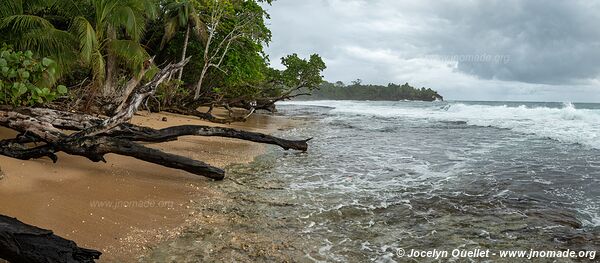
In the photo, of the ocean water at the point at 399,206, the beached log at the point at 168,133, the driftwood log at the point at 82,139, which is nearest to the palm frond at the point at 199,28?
the ocean water at the point at 399,206

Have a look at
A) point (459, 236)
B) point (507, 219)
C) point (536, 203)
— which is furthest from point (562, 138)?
point (459, 236)

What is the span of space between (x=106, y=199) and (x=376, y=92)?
114 meters

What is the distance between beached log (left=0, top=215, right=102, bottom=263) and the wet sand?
80cm

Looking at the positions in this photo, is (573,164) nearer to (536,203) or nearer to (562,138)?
(536,203)

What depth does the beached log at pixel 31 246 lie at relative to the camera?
271cm

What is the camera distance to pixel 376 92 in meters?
115

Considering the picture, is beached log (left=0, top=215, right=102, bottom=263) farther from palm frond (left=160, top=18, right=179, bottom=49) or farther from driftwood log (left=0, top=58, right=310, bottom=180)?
palm frond (left=160, top=18, right=179, bottom=49)

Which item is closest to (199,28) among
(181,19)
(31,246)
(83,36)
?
(181,19)

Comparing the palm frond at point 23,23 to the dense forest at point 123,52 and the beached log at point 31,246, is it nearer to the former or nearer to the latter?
the dense forest at point 123,52

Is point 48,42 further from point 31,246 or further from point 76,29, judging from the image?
point 31,246

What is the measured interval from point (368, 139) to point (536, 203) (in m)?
8.44

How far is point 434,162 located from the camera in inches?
382

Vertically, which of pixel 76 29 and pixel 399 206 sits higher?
pixel 76 29

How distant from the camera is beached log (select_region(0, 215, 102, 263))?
271 cm
